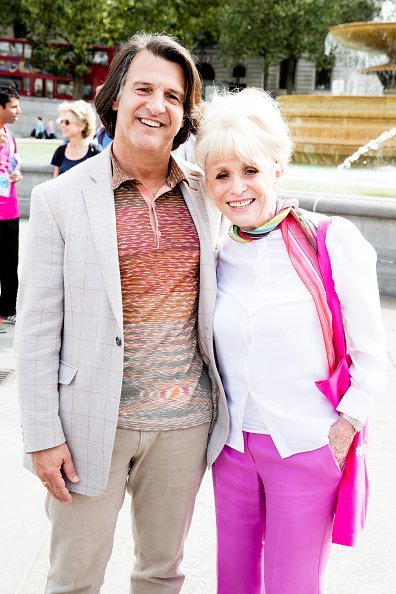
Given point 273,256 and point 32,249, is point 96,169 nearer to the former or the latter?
point 32,249

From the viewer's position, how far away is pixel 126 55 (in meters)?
2.13

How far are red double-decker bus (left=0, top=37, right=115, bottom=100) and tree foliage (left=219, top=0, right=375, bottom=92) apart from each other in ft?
27.2

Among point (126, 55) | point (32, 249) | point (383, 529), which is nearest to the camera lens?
point (32, 249)

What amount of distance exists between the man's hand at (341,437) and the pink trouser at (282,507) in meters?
0.02

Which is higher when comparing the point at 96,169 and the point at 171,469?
the point at 96,169

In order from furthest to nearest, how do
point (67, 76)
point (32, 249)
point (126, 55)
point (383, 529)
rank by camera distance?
point (67, 76) < point (383, 529) < point (126, 55) < point (32, 249)

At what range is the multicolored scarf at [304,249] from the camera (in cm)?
202

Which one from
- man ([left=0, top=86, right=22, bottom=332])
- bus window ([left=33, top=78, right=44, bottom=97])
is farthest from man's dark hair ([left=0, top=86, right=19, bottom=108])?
bus window ([left=33, top=78, right=44, bottom=97])

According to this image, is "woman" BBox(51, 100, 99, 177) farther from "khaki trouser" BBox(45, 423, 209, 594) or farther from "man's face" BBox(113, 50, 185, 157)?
"khaki trouser" BBox(45, 423, 209, 594)

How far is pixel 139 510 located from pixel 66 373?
1.84ft

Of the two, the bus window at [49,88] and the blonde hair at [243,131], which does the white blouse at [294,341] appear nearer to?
the blonde hair at [243,131]

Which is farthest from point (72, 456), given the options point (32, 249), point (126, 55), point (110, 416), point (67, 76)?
point (67, 76)

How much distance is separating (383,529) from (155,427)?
160 centimetres

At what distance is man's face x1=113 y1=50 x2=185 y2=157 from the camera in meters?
2.06
